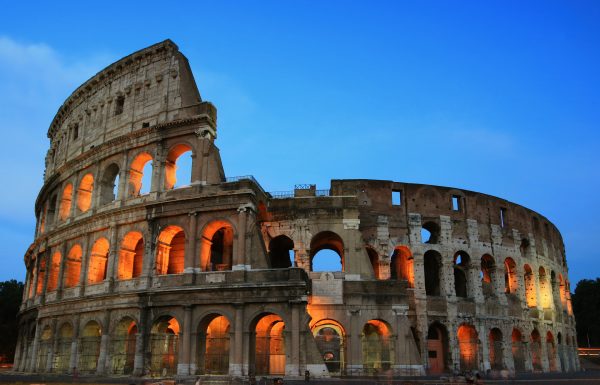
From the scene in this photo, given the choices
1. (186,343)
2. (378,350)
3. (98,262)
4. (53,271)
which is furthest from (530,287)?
(53,271)

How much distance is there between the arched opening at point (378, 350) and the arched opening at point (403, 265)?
3.42 metres

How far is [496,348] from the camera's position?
28.2 meters

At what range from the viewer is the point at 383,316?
2327cm

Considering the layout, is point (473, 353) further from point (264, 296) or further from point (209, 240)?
point (209, 240)

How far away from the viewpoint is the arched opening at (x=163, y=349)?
21.7m

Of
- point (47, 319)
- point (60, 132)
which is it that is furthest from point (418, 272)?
point (60, 132)

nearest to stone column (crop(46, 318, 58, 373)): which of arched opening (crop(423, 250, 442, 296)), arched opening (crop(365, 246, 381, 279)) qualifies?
arched opening (crop(365, 246, 381, 279))

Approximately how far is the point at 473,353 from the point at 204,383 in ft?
53.5

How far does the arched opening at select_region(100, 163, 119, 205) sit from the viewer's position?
26.7 meters

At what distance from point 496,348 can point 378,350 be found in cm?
873

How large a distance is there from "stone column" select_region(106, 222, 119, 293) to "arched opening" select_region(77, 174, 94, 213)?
14.3 ft

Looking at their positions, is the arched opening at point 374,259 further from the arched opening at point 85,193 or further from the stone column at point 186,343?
the arched opening at point 85,193

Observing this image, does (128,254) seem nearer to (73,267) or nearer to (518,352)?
(73,267)

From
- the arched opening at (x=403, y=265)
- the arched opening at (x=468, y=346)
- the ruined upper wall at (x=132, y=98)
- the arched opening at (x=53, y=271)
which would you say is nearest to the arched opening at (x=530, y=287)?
the arched opening at (x=468, y=346)
